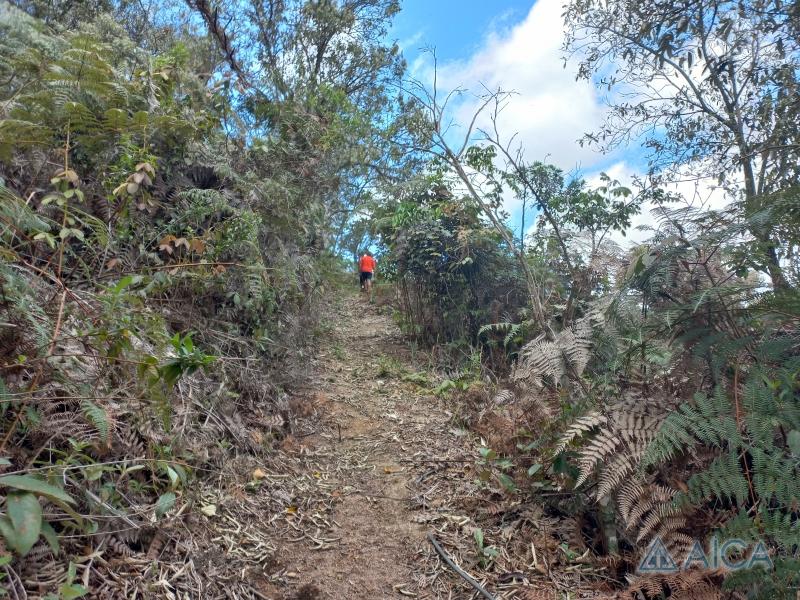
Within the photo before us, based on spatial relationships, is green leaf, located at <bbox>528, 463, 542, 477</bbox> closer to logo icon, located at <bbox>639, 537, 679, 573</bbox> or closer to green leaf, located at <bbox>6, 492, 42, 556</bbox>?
logo icon, located at <bbox>639, 537, 679, 573</bbox>

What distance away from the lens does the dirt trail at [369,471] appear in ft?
7.68

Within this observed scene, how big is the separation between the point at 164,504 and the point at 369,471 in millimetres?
1648

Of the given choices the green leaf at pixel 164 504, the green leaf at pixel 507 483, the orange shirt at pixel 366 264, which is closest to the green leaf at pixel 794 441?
the green leaf at pixel 507 483

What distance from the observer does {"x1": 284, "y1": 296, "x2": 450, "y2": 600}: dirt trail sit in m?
2.34

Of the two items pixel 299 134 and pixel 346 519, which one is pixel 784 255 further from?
pixel 299 134

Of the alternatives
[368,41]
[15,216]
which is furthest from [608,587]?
[368,41]

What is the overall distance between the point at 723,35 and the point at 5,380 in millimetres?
4926

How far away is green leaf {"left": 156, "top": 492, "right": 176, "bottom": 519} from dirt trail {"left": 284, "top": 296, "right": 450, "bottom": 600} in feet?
2.27

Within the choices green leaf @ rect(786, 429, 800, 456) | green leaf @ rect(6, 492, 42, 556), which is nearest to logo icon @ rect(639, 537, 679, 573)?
green leaf @ rect(786, 429, 800, 456)

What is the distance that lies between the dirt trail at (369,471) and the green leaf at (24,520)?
152 centimetres

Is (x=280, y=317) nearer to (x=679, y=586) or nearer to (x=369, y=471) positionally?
(x=369, y=471)

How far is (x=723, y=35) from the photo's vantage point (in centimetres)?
370

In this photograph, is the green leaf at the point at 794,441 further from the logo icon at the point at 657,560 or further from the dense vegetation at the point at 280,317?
the logo icon at the point at 657,560

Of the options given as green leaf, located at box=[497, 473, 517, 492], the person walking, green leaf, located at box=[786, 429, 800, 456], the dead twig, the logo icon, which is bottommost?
the dead twig
